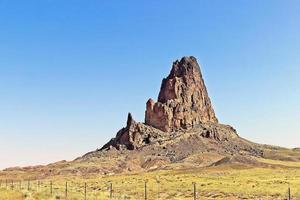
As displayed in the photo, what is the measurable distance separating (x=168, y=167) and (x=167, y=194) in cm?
10426

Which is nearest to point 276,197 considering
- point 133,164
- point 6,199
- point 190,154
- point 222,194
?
point 222,194

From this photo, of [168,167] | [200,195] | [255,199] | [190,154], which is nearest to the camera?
[255,199]

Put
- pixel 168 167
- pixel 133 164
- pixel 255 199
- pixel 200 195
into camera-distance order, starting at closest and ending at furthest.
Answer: pixel 255 199
pixel 200 195
pixel 168 167
pixel 133 164

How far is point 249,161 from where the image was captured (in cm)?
16262

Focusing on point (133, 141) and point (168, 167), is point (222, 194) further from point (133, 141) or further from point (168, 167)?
point (133, 141)

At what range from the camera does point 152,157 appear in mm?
178250

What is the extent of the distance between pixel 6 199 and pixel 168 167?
404ft

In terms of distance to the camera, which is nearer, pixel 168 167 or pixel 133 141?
pixel 168 167

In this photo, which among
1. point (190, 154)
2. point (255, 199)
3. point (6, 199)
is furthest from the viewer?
point (190, 154)

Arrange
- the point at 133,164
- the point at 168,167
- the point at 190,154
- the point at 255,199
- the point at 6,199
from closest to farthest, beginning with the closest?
the point at 6,199
the point at 255,199
the point at 168,167
the point at 133,164
the point at 190,154

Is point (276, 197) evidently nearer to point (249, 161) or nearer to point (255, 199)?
point (255, 199)

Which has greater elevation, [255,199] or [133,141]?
[133,141]

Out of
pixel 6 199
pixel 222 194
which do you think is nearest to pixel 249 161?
pixel 222 194

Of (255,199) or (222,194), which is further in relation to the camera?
(222,194)
